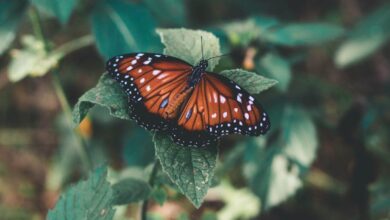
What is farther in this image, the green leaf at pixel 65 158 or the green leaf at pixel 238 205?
the green leaf at pixel 65 158

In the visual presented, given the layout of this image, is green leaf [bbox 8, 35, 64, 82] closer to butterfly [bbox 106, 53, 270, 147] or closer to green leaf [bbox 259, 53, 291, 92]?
butterfly [bbox 106, 53, 270, 147]

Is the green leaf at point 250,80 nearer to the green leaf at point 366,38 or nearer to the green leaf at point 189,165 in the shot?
the green leaf at point 189,165

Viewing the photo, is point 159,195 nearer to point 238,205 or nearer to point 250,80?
point 250,80

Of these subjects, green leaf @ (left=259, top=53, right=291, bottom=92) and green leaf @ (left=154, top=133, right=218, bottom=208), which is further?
green leaf @ (left=259, top=53, right=291, bottom=92)

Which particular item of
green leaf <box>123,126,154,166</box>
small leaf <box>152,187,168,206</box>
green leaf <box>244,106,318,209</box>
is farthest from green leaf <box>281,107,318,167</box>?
small leaf <box>152,187,168,206</box>

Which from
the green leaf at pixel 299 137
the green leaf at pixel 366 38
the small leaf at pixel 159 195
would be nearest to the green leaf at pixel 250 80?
the small leaf at pixel 159 195
